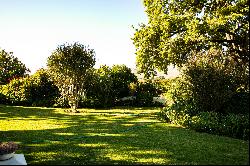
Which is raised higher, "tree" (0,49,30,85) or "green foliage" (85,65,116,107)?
"tree" (0,49,30,85)

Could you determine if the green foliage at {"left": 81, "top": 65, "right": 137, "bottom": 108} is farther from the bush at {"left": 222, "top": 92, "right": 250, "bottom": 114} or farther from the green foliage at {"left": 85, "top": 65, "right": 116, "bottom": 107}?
the bush at {"left": 222, "top": 92, "right": 250, "bottom": 114}

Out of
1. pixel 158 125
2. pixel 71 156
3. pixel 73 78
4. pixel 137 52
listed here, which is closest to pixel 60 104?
pixel 73 78

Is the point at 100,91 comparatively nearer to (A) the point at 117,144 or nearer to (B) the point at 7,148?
(A) the point at 117,144

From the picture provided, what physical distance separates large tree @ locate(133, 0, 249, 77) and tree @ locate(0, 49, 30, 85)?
22222 millimetres

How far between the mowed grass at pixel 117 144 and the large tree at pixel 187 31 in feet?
22.4

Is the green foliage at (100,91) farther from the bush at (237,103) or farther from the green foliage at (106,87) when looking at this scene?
the bush at (237,103)

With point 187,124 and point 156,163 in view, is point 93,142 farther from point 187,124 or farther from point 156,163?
point 187,124

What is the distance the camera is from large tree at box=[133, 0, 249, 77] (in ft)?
69.5

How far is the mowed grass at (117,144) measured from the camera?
11000mm

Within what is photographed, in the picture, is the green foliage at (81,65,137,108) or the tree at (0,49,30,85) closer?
→ the green foliage at (81,65,137,108)

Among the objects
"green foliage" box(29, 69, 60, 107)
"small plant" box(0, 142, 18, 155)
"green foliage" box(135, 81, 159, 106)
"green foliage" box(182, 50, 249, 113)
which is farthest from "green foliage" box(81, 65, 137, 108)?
"small plant" box(0, 142, 18, 155)

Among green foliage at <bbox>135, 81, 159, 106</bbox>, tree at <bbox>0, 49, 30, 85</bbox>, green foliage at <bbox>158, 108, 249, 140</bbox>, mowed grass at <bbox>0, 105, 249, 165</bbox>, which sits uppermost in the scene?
tree at <bbox>0, 49, 30, 85</bbox>

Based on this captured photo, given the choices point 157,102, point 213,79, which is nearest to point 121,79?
point 157,102

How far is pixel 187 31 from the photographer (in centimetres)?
2180
